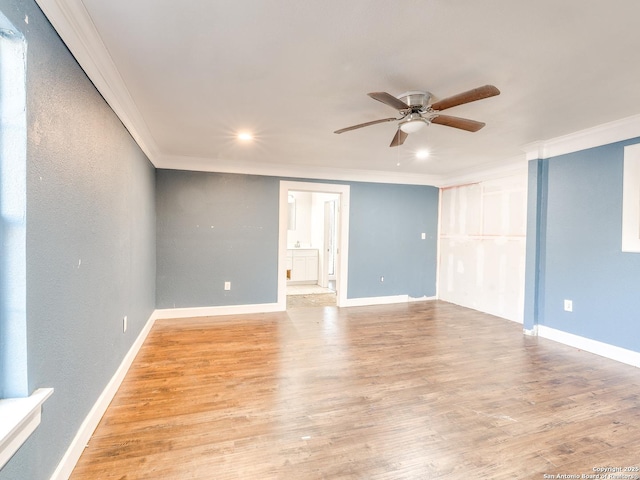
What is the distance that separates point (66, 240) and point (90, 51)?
1047 mm

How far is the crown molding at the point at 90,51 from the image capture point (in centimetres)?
144

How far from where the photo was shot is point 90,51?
178cm

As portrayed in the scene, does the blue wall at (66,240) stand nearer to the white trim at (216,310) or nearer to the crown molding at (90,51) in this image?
the crown molding at (90,51)

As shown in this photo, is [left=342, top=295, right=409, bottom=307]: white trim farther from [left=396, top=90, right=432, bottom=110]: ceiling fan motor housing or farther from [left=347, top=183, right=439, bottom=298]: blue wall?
[left=396, top=90, right=432, bottom=110]: ceiling fan motor housing

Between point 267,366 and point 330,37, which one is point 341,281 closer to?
point 267,366

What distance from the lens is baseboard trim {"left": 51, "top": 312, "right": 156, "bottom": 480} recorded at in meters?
1.54

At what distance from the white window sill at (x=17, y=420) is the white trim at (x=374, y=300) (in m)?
4.40

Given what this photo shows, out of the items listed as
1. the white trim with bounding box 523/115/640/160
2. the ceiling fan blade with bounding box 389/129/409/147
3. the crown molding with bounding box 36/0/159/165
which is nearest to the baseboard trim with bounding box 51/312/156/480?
the crown molding with bounding box 36/0/159/165

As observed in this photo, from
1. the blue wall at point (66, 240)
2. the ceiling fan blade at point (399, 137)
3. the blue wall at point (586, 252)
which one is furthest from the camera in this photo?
the blue wall at point (586, 252)

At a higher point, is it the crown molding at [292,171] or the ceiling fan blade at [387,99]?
the crown molding at [292,171]

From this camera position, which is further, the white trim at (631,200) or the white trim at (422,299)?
the white trim at (422,299)

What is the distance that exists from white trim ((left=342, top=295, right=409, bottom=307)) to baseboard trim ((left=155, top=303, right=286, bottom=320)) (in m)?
1.15

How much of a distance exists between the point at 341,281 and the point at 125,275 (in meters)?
3.31

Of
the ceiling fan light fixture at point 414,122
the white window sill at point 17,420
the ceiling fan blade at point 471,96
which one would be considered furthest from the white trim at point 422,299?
the white window sill at point 17,420
